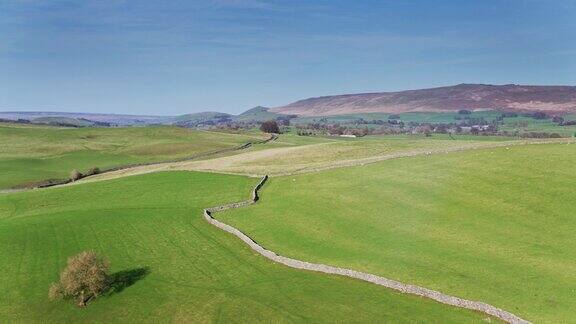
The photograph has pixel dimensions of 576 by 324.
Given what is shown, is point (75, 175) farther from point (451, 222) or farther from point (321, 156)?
point (451, 222)

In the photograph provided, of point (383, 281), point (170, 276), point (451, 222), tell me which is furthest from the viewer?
point (451, 222)

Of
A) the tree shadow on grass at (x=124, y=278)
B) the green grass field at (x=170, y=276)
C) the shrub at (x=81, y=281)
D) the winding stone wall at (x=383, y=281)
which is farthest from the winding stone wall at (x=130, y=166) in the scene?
the shrub at (x=81, y=281)

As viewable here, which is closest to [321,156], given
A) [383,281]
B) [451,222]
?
[451,222]

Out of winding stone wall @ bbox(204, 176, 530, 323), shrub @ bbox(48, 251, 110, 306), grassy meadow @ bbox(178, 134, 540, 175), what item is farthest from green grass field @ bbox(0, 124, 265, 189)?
winding stone wall @ bbox(204, 176, 530, 323)

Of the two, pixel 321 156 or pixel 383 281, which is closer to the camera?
pixel 383 281

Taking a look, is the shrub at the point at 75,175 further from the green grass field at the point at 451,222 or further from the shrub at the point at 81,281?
the shrub at the point at 81,281

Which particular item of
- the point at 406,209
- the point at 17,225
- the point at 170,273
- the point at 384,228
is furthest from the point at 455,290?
the point at 17,225
